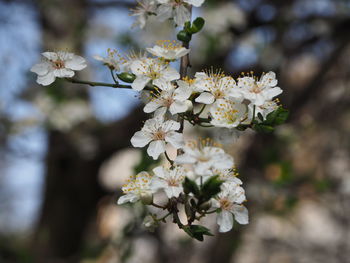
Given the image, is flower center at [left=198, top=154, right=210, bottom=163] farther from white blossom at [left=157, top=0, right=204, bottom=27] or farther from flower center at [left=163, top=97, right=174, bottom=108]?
white blossom at [left=157, top=0, right=204, bottom=27]

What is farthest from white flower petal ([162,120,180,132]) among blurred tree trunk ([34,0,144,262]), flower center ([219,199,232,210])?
blurred tree trunk ([34,0,144,262])

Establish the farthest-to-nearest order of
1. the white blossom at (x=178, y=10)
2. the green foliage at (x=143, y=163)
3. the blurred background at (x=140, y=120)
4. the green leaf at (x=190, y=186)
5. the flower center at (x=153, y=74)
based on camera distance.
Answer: the blurred background at (x=140, y=120) → the green foliage at (x=143, y=163) → the white blossom at (x=178, y=10) → the flower center at (x=153, y=74) → the green leaf at (x=190, y=186)

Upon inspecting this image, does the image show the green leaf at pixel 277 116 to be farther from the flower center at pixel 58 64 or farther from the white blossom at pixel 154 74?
the flower center at pixel 58 64

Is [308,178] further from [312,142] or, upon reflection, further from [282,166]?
[312,142]

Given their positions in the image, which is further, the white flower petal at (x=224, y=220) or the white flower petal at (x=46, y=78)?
the white flower petal at (x=46, y=78)

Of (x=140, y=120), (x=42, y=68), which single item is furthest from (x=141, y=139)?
(x=140, y=120)

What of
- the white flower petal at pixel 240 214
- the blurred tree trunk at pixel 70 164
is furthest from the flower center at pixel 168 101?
the blurred tree trunk at pixel 70 164
